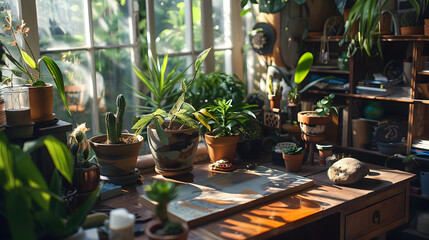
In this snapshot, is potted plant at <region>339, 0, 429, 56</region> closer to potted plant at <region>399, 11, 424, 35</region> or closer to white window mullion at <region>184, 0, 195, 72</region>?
potted plant at <region>399, 11, 424, 35</region>

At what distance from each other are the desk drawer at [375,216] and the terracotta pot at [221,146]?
68 cm

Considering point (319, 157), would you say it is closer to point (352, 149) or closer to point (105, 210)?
point (352, 149)

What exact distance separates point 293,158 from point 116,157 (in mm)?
854

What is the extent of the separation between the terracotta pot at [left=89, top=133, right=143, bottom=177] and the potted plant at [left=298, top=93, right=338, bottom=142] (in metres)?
0.86

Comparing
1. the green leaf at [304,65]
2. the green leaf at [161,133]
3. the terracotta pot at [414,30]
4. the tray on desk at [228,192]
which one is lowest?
the tray on desk at [228,192]

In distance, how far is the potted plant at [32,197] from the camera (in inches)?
54.2

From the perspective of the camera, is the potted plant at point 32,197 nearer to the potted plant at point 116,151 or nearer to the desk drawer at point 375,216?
the potted plant at point 116,151

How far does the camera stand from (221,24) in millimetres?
3508

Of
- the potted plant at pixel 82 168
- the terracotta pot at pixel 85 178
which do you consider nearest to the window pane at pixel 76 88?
the potted plant at pixel 82 168

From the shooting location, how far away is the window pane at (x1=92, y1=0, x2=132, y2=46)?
2842 mm

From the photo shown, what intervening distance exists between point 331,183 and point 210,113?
68 cm

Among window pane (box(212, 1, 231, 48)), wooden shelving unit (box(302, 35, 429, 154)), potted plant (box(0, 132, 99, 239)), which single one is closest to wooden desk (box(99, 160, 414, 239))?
potted plant (box(0, 132, 99, 239))

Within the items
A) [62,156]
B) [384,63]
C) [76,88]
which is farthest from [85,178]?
[384,63]

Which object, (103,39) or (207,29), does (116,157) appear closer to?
(103,39)
